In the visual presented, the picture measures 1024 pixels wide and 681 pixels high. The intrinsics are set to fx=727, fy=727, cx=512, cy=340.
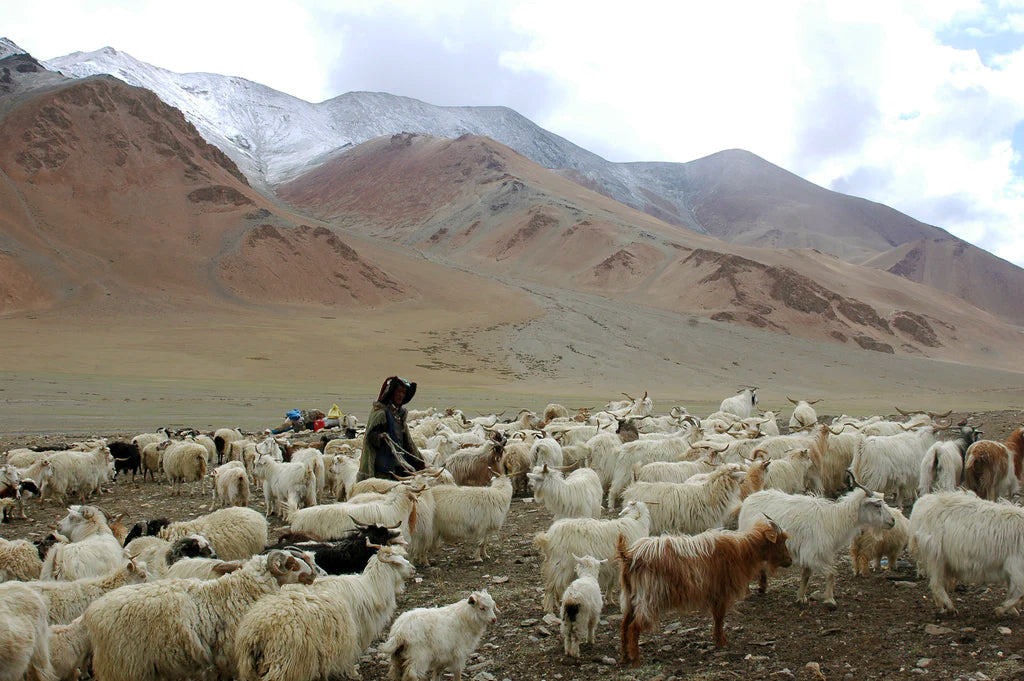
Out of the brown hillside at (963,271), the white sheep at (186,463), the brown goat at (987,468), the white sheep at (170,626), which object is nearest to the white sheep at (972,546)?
the brown goat at (987,468)

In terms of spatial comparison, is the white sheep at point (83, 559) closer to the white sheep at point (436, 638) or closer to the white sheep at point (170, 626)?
the white sheep at point (170, 626)

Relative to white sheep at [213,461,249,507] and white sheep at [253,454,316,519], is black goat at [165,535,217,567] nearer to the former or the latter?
white sheep at [253,454,316,519]

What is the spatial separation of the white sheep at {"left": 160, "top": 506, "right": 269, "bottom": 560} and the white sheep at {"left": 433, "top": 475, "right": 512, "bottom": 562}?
77.3 inches

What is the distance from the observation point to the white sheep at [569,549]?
6.59 m

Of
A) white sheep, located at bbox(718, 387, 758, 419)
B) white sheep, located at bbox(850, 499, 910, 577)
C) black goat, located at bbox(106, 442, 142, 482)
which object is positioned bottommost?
black goat, located at bbox(106, 442, 142, 482)

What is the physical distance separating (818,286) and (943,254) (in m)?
85.3

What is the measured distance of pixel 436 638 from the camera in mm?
5312

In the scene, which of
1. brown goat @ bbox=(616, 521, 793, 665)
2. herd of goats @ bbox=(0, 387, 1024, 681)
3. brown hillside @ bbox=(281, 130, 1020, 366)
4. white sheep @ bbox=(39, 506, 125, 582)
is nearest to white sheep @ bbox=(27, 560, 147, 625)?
herd of goats @ bbox=(0, 387, 1024, 681)

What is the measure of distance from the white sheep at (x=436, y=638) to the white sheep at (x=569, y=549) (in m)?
1.24

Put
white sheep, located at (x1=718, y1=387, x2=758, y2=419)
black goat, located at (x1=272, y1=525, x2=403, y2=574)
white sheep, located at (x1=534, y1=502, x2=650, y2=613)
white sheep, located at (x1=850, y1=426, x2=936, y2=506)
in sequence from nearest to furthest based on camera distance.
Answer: black goat, located at (x1=272, y1=525, x2=403, y2=574), white sheep, located at (x1=534, y1=502, x2=650, y2=613), white sheep, located at (x1=850, y1=426, x2=936, y2=506), white sheep, located at (x1=718, y1=387, x2=758, y2=419)

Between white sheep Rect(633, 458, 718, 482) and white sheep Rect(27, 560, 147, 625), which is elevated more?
white sheep Rect(633, 458, 718, 482)

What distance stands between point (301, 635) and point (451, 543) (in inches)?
193

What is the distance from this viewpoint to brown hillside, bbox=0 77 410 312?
60.0 m

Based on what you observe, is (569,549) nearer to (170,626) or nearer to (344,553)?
(344,553)
